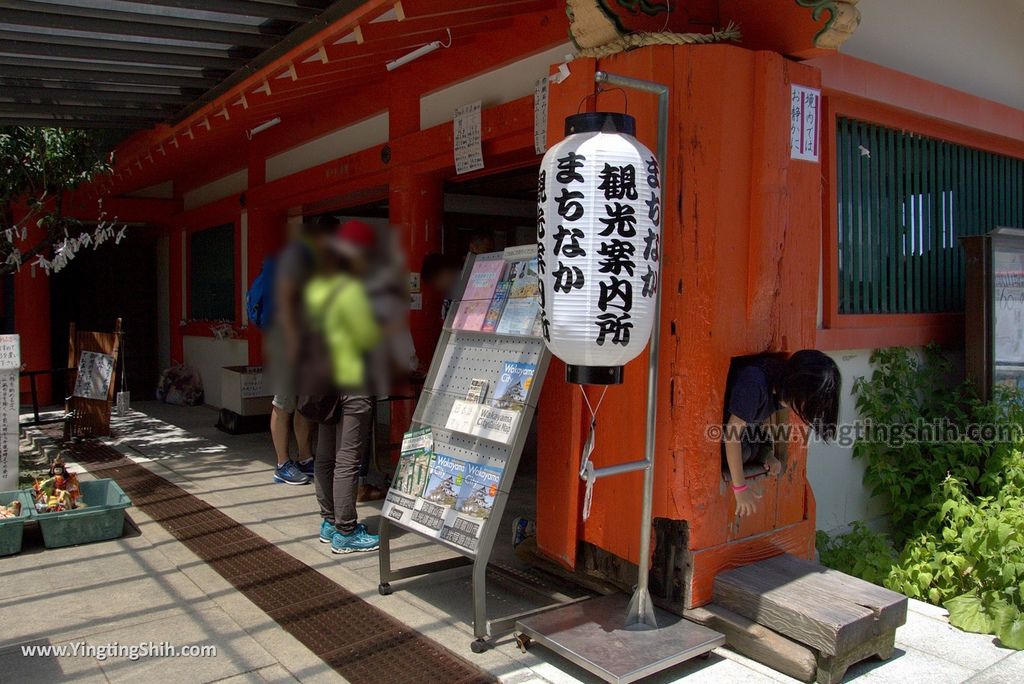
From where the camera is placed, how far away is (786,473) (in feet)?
13.0

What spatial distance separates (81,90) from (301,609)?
5.64m

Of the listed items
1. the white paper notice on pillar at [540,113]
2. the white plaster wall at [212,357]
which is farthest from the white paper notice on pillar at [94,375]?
the white paper notice on pillar at [540,113]

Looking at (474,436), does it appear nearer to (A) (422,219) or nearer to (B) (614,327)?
(B) (614,327)

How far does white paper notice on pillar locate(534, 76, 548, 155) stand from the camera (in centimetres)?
492

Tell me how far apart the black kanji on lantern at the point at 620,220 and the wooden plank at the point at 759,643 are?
1.78 m

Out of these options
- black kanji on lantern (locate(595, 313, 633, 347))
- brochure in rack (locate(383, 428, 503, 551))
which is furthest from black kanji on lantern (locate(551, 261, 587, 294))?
brochure in rack (locate(383, 428, 503, 551))

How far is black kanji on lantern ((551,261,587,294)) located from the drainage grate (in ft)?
5.36

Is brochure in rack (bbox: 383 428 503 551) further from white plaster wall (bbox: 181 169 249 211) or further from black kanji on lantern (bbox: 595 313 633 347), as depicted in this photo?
white plaster wall (bbox: 181 169 249 211)

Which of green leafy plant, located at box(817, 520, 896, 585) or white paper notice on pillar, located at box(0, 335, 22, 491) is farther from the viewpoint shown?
white paper notice on pillar, located at box(0, 335, 22, 491)

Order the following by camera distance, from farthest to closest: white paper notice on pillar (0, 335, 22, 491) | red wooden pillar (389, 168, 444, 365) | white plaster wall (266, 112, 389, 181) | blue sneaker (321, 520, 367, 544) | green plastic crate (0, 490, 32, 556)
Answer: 1. white plaster wall (266, 112, 389, 181)
2. red wooden pillar (389, 168, 444, 365)
3. white paper notice on pillar (0, 335, 22, 491)
4. blue sneaker (321, 520, 367, 544)
5. green plastic crate (0, 490, 32, 556)

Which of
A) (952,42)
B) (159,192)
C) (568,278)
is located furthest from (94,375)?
(952,42)

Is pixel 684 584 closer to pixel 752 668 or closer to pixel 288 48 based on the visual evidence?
pixel 752 668

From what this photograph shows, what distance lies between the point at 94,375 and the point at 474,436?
582 centimetres

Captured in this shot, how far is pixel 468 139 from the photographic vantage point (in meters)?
5.74
